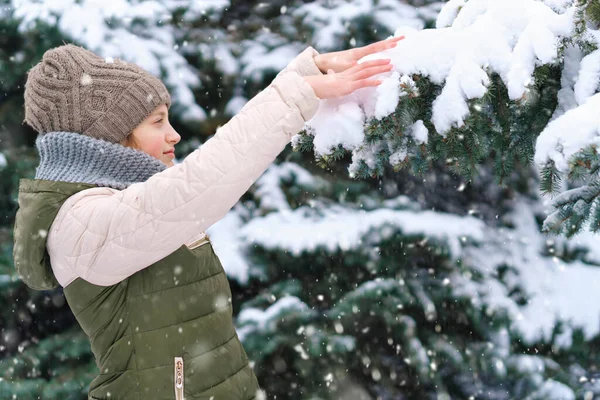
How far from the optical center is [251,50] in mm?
3918

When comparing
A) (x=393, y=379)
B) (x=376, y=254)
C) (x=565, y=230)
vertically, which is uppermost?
(x=565, y=230)

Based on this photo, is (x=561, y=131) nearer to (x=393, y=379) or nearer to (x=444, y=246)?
(x=444, y=246)

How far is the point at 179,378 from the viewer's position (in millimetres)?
1628

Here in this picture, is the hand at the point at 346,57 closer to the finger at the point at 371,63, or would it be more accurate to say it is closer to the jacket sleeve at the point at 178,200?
the finger at the point at 371,63

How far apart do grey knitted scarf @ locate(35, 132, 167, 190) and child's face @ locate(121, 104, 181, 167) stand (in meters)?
0.11

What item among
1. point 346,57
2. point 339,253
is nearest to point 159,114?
point 346,57

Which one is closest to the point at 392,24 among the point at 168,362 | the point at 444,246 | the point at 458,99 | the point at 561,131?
the point at 444,246

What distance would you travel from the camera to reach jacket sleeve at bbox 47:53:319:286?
1438 mm

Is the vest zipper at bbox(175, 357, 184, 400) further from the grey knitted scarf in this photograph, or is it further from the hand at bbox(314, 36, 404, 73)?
the hand at bbox(314, 36, 404, 73)

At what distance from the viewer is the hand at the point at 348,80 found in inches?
61.5

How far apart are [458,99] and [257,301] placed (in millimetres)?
2382

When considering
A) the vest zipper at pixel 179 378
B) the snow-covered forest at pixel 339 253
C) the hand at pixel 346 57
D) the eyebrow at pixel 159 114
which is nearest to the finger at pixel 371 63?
the hand at pixel 346 57

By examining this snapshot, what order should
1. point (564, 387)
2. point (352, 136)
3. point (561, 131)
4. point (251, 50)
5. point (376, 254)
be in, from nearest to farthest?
point (561, 131)
point (352, 136)
point (564, 387)
point (376, 254)
point (251, 50)

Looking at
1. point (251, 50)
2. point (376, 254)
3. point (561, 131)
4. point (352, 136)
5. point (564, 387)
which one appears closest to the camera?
point (561, 131)
